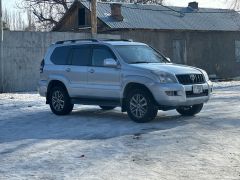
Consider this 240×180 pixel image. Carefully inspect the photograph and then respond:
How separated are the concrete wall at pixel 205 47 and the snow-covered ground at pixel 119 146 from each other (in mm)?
19160

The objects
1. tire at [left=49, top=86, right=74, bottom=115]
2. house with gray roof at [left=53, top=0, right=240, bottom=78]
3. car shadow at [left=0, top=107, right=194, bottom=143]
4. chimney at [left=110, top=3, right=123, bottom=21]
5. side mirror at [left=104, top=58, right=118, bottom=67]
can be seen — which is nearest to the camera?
car shadow at [left=0, top=107, right=194, bottom=143]

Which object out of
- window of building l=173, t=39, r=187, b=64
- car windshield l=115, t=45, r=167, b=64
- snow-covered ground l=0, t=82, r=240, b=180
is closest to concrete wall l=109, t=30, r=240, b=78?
window of building l=173, t=39, r=187, b=64

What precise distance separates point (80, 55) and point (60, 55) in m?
0.76

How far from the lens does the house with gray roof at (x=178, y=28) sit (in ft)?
105

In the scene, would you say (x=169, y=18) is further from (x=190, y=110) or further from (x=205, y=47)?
(x=190, y=110)

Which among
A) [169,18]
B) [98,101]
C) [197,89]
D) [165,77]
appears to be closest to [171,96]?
[165,77]

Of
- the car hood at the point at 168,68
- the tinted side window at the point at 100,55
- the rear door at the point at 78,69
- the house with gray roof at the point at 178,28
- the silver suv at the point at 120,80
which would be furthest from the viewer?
the house with gray roof at the point at 178,28

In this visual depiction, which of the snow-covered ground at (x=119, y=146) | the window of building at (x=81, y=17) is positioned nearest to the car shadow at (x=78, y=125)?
the snow-covered ground at (x=119, y=146)

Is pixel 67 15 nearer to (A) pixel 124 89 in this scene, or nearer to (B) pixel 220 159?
(A) pixel 124 89

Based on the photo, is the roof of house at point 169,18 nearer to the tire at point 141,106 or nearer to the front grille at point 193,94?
the front grille at point 193,94

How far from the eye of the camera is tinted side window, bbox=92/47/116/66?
40.6ft

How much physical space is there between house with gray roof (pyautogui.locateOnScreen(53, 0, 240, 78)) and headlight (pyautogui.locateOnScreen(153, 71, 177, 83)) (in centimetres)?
1930

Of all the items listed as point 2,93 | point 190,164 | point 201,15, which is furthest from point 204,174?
point 201,15

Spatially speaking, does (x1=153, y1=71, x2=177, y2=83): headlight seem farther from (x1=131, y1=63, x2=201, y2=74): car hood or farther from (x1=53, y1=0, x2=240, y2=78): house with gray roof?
(x1=53, y1=0, x2=240, y2=78): house with gray roof
